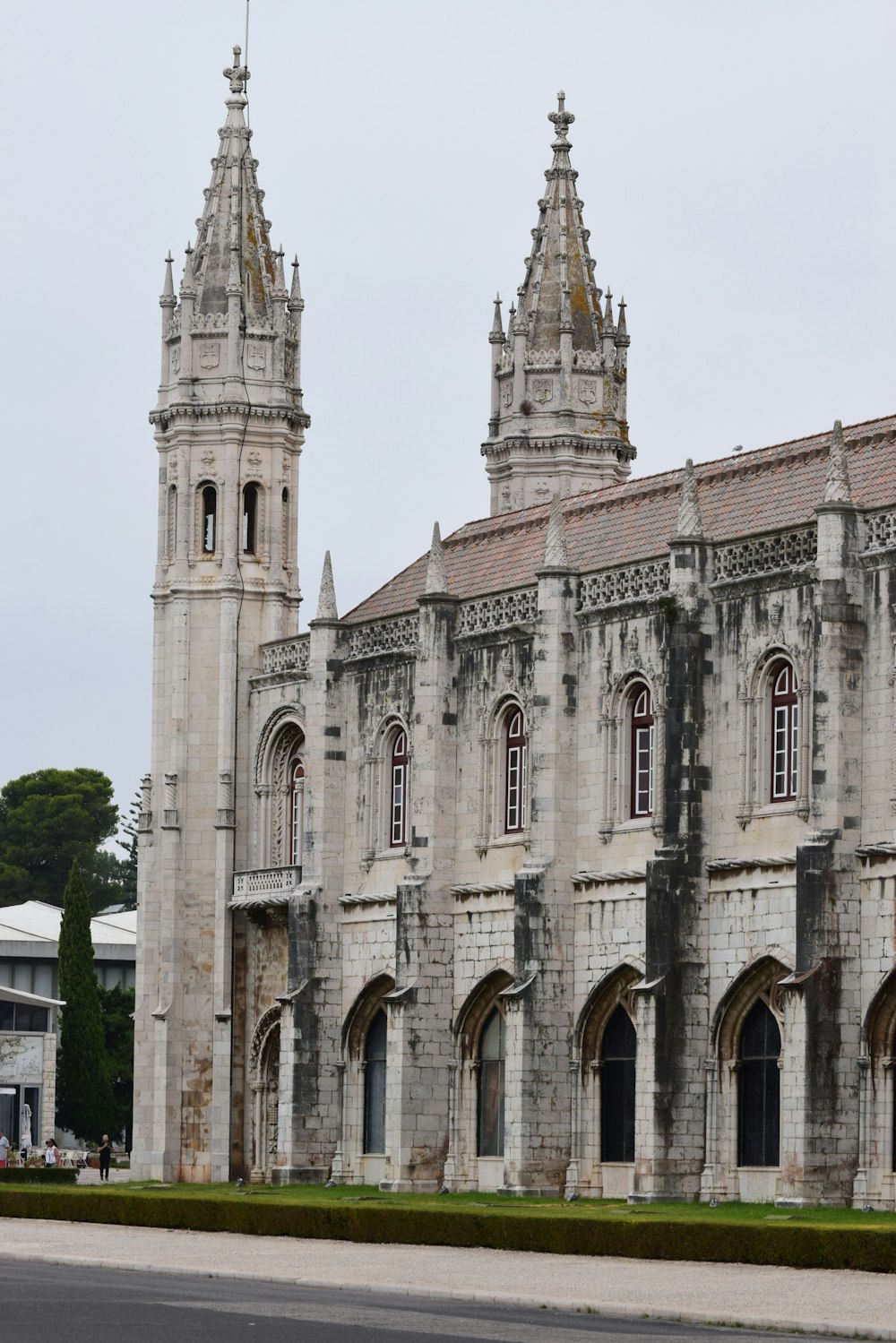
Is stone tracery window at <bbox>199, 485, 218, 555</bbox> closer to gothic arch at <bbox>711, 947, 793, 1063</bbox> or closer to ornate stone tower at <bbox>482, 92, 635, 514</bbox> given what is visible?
ornate stone tower at <bbox>482, 92, 635, 514</bbox>

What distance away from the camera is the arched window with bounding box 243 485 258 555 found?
6419 centimetres

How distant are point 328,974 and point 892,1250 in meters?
26.3

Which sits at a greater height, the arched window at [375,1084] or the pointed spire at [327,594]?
the pointed spire at [327,594]

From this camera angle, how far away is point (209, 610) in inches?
2494

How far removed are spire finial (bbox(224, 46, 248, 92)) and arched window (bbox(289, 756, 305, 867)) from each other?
16288 millimetres

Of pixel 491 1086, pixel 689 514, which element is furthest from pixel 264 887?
pixel 689 514

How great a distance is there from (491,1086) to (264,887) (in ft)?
29.1

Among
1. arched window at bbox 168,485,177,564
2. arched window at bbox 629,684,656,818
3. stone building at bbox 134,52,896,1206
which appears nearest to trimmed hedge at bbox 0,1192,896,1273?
stone building at bbox 134,52,896,1206

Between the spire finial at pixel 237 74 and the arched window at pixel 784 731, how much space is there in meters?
26.0

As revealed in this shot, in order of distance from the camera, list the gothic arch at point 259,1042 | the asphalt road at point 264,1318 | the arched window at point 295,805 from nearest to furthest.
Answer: the asphalt road at point 264,1318
the gothic arch at point 259,1042
the arched window at point 295,805

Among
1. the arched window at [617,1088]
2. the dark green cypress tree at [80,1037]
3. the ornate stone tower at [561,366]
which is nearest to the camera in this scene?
the arched window at [617,1088]

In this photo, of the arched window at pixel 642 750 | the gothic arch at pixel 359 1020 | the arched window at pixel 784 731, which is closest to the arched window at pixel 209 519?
the gothic arch at pixel 359 1020

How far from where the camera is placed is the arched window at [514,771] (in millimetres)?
52906

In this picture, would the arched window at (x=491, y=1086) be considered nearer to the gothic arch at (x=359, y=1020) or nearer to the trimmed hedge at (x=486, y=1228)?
the gothic arch at (x=359, y=1020)
